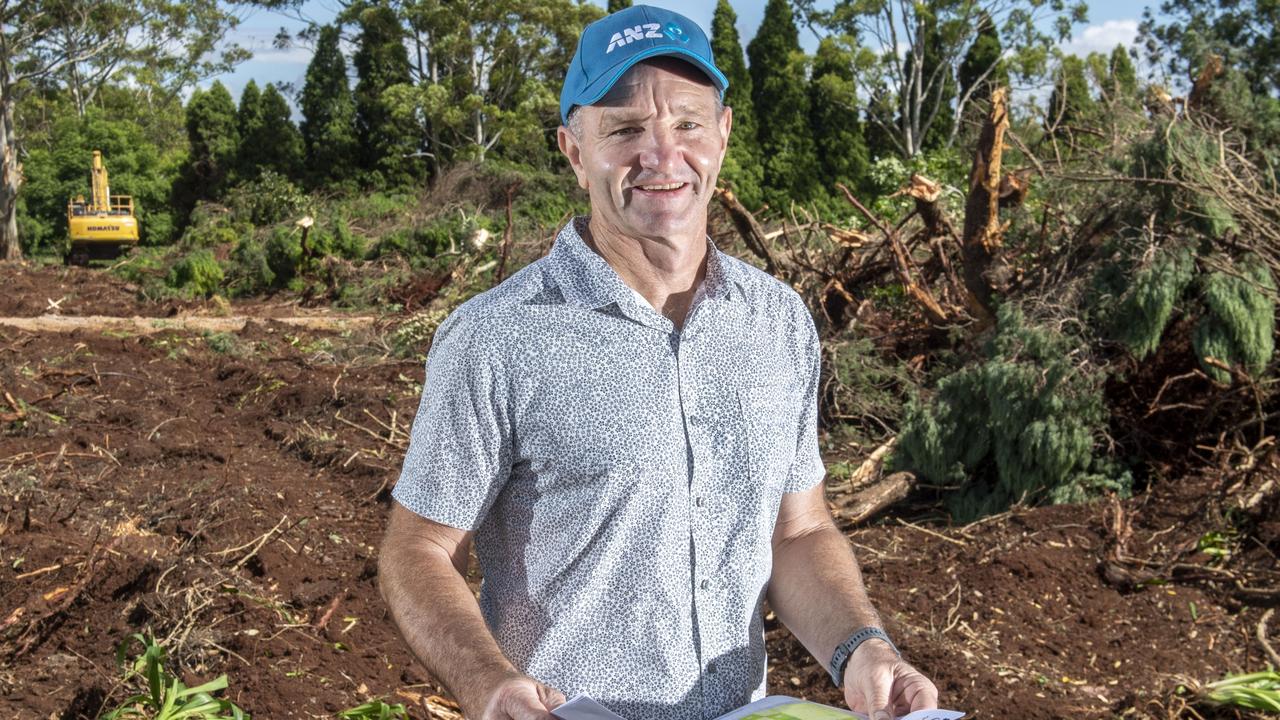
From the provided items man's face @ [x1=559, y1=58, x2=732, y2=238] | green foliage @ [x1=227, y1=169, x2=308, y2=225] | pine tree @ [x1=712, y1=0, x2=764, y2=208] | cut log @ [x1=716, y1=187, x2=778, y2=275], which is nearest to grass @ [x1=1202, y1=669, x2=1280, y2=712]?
man's face @ [x1=559, y1=58, x2=732, y2=238]

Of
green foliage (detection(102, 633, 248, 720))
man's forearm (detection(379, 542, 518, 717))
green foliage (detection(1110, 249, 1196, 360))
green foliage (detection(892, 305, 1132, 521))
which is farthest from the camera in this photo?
green foliage (detection(892, 305, 1132, 521))

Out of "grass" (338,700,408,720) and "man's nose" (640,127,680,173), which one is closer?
"man's nose" (640,127,680,173)

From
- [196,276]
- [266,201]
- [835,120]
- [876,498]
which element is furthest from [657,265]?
[835,120]

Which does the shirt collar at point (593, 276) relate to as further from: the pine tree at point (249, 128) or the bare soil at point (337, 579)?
the pine tree at point (249, 128)

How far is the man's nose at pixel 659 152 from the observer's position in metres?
1.74

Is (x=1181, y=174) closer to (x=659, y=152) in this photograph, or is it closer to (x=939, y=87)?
(x=659, y=152)

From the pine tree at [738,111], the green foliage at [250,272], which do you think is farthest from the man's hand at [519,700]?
the pine tree at [738,111]

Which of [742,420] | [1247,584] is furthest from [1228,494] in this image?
[742,420]

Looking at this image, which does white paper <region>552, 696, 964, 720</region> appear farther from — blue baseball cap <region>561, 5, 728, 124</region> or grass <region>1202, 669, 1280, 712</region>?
grass <region>1202, 669, 1280, 712</region>

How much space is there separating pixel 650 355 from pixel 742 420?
0.57 ft

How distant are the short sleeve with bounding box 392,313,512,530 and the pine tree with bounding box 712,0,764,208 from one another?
24.2 metres

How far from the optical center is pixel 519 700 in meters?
1.38

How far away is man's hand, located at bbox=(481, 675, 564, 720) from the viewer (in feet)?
4.50

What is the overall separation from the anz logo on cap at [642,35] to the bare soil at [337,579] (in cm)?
261
